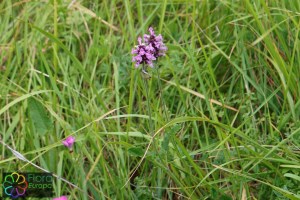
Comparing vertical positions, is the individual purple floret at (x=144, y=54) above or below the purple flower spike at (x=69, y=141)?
above

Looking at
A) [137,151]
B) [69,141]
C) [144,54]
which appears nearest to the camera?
[144,54]

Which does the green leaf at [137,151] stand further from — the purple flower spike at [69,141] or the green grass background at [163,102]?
the purple flower spike at [69,141]

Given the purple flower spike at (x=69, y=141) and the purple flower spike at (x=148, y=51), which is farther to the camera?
the purple flower spike at (x=69, y=141)

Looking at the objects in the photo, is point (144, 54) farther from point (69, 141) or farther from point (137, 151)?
point (69, 141)

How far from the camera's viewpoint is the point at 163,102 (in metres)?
1.76

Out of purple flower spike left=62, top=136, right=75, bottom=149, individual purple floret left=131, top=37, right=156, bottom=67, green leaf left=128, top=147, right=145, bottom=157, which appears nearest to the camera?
individual purple floret left=131, top=37, right=156, bottom=67

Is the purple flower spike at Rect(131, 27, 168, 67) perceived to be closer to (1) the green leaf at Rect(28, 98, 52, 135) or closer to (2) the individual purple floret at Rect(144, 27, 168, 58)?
(2) the individual purple floret at Rect(144, 27, 168, 58)

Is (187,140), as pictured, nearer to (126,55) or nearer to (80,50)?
(126,55)

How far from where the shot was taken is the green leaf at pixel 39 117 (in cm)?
195

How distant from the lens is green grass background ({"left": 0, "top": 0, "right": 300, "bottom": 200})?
72.1 inches

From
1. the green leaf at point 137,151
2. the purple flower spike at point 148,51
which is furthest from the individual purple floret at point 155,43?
the green leaf at point 137,151

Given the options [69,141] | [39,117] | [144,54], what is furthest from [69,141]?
[144,54]

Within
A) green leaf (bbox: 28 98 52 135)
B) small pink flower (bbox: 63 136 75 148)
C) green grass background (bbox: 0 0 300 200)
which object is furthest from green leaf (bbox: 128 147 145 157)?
green leaf (bbox: 28 98 52 135)

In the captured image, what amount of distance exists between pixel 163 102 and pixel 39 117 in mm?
464
